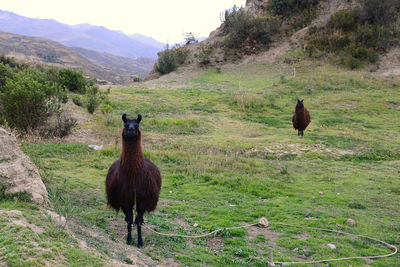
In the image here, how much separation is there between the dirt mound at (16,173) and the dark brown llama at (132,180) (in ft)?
4.08

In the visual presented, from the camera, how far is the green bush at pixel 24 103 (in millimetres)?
12297

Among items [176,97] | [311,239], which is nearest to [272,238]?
[311,239]

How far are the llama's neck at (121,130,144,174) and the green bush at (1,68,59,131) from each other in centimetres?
891

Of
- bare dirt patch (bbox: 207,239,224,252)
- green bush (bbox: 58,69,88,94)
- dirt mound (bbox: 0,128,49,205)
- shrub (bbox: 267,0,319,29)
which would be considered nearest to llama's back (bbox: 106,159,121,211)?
dirt mound (bbox: 0,128,49,205)

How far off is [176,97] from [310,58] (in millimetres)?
19225

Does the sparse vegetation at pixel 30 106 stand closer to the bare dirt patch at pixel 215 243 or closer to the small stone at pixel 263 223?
the bare dirt patch at pixel 215 243

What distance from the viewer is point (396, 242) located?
6.50 m

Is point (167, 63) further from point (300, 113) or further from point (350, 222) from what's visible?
point (350, 222)

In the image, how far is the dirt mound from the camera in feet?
18.0

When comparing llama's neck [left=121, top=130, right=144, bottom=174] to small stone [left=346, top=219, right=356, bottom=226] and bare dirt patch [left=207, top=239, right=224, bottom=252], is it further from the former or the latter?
small stone [left=346, top=219, right=356, bottom=226]

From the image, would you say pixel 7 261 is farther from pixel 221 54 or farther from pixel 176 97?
pixel 221 54

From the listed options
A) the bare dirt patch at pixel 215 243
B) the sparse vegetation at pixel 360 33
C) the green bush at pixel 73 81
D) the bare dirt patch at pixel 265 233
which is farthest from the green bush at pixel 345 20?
the bare dirt patch at pixel 215 243

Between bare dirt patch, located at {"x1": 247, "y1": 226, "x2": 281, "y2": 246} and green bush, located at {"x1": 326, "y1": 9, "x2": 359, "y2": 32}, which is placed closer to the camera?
bare dirt patch, located at {"x1": 247, "y1": 226, "x2": 281, "y2": 246}

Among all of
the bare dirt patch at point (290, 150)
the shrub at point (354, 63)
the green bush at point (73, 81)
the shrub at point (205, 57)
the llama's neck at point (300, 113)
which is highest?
the shrub at point (205, 57)
